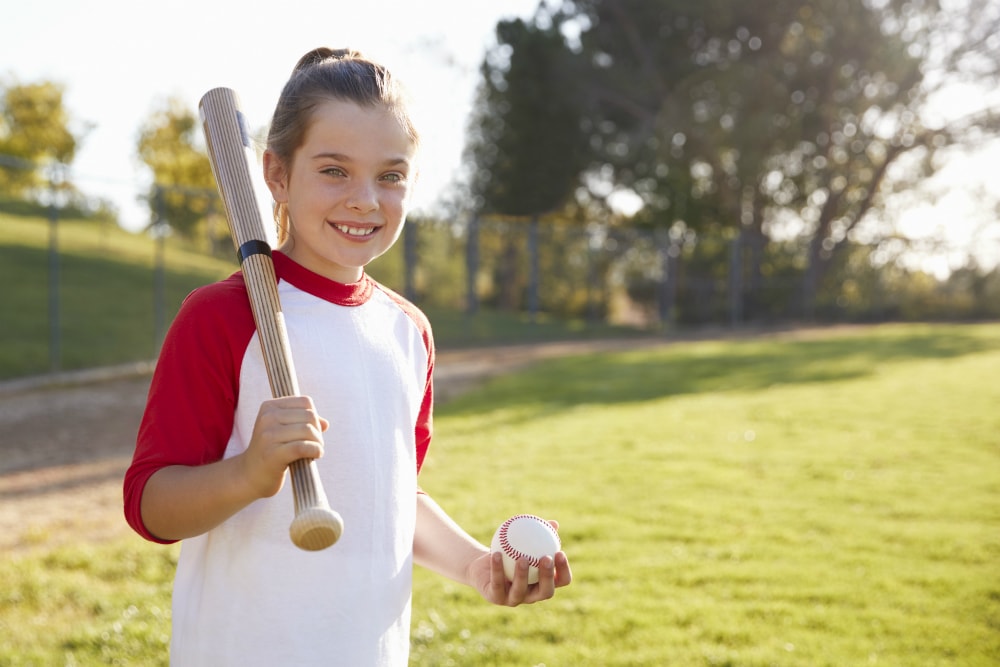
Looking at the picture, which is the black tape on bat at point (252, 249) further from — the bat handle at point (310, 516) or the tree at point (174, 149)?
the tree at point (174, 149)

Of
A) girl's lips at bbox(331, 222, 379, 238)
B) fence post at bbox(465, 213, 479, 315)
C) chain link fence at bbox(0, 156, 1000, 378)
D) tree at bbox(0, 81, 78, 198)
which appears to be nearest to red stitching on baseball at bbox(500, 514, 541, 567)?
girl's lips at bbox(331, 222, 379, 238)

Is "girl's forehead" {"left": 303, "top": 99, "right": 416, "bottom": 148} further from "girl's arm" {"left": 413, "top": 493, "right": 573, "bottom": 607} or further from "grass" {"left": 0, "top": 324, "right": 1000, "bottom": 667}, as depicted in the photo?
"grass" {"left": 0, "top": 324, "right": 1000, "bottom": 667}

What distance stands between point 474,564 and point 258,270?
0.77 meters

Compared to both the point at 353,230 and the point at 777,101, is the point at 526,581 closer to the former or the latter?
the point at 353,230

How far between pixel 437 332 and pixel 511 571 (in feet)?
58.8

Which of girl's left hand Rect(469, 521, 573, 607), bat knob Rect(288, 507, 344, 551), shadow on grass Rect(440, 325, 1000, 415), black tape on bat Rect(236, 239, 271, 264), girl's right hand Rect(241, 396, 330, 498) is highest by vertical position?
black tape on bat Rect(236, 239, 271, 264)

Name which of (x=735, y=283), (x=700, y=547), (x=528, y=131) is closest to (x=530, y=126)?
(x=528, y=131)

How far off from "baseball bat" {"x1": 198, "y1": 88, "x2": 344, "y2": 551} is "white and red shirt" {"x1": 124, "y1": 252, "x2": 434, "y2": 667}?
0.20ft

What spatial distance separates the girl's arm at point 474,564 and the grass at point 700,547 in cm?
203

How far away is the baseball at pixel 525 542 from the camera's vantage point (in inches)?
73.3

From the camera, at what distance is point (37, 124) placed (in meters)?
31.6

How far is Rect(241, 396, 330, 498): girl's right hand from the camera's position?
1.35m

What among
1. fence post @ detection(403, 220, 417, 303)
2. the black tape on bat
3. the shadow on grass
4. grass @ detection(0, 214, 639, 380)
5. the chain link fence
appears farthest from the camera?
the chain link fence

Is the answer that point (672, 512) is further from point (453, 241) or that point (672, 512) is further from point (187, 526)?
point (453, 241)
